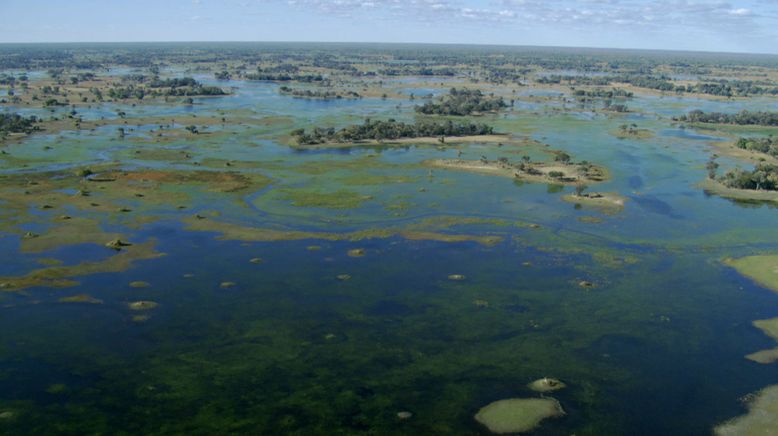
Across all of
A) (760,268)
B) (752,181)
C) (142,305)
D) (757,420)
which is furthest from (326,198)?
(752,181)

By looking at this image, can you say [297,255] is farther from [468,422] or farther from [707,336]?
[707,336]

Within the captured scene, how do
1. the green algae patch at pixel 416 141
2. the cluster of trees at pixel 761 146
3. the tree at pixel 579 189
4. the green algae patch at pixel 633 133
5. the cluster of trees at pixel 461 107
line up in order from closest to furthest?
the tree at pixel 579 189, the cluster of trees at pixel 761 146, the green algae patch at pixel 416 141, the green algae patch at pixel 633 133, the cluster of trees at pixel 461 107

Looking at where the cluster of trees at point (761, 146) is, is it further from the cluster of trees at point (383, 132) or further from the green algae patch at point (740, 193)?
the cluster of trees at point (383, 132)

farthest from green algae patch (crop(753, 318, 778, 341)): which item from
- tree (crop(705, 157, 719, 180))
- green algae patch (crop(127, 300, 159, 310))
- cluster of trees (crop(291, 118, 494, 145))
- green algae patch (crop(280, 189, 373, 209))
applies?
cluster of trees (crop(291, 118, 494, 145))

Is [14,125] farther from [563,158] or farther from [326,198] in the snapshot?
[563,158]

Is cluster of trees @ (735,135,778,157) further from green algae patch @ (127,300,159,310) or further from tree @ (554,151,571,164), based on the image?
green algae patch @ (127,300,159,310)

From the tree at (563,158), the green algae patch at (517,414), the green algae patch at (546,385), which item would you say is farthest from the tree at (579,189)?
the green algae patch at (517,414)
